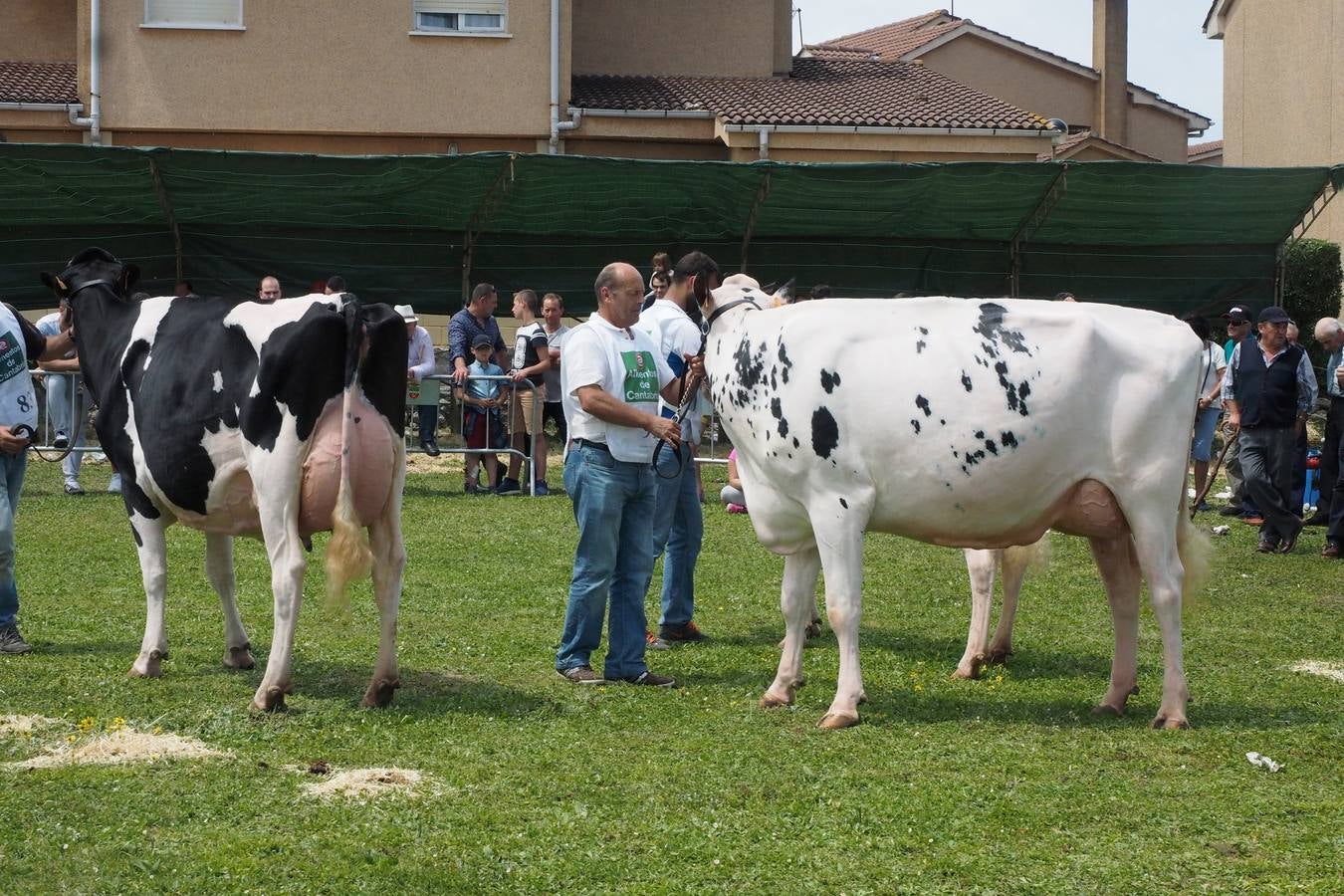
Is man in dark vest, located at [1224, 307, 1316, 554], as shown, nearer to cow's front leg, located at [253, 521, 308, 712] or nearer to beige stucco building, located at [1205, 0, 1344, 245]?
cow's front leg, located at [253, 521, 308, 712]

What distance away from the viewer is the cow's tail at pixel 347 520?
7.39m

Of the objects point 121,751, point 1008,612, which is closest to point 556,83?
point 1008,612

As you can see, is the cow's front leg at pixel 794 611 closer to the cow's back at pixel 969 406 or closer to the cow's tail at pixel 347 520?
the cow's back at pixel 969 406

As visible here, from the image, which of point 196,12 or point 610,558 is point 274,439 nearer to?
point 610,558

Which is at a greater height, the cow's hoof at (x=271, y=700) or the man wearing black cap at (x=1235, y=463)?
the man wearing black cap at (x=1235, y=463)

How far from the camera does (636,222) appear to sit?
2100 centimetres

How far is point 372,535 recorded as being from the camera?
26.0ft

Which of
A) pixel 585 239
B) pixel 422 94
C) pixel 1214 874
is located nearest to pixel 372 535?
pixel 1214 874

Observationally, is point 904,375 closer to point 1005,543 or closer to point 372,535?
point 1005,543

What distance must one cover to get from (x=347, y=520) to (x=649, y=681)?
1959 mm

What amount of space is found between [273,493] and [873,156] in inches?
874

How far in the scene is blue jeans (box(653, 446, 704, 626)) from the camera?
9.47 m

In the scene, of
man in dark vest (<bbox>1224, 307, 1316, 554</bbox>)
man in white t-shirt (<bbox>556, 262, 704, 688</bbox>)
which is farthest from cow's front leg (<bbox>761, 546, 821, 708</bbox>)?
man in dark vest (<bbox>1224, 307, 1316, 554</bbox>)

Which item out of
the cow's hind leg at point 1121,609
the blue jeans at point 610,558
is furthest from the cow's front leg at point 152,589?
the cow's hind leg at point 1121,609
